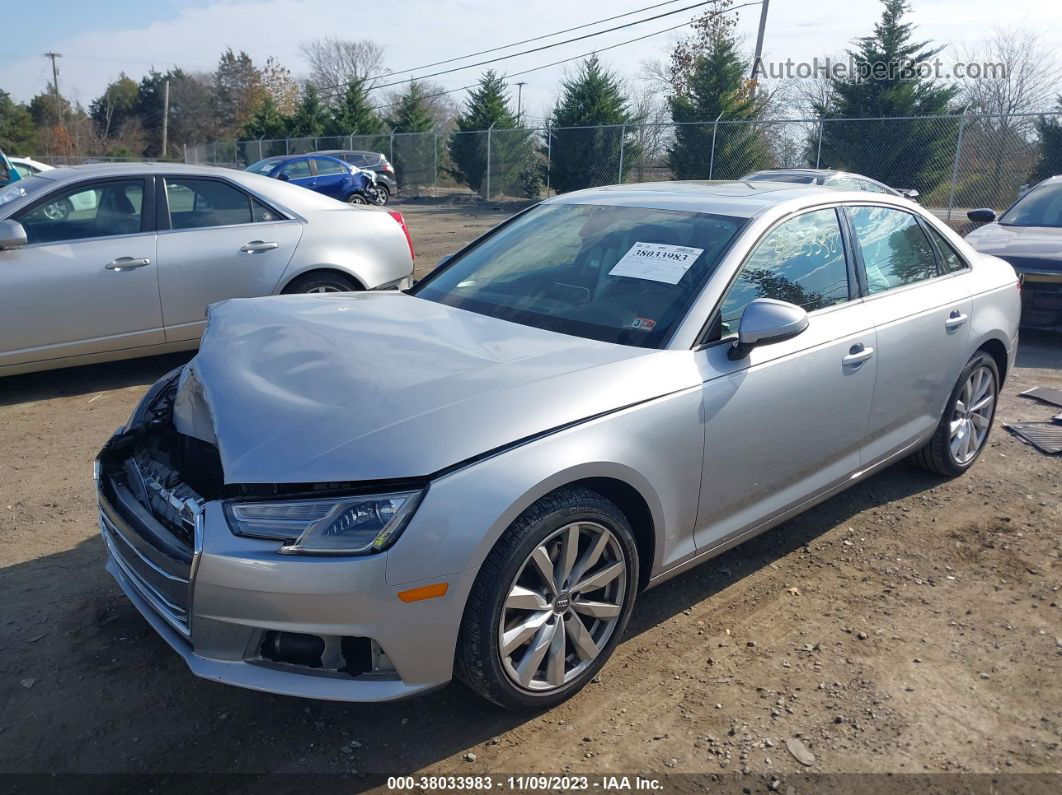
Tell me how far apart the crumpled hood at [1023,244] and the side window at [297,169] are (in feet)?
62.7

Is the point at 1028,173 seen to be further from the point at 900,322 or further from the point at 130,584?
the point at 130,584

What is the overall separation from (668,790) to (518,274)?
7.34 feet

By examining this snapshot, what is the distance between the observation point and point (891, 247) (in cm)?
425

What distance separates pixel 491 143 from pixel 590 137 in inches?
195

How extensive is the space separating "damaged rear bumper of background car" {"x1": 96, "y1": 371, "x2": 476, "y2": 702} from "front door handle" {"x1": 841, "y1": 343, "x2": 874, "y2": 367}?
2053mm

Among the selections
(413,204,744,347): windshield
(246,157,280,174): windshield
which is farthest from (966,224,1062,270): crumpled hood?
(246,157,280,174): windshield

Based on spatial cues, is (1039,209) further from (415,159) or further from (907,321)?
(415,159)

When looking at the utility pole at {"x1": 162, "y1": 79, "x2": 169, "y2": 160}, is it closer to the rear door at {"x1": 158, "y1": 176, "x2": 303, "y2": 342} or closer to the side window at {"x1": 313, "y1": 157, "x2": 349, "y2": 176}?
the side window at {"x1": 313, "y1": 157, "x2": 349, "y2": 176}

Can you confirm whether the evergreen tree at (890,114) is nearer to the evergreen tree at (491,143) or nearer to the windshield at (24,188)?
the evergreen tree at (491,143)

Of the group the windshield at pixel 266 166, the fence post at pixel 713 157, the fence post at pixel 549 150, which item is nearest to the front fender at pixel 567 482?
the fence post at pixel 713 157

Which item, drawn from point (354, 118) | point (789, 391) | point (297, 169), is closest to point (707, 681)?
point (789, 391)

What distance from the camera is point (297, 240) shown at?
6.51 m

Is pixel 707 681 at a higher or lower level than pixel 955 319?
lower

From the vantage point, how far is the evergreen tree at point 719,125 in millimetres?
22172
